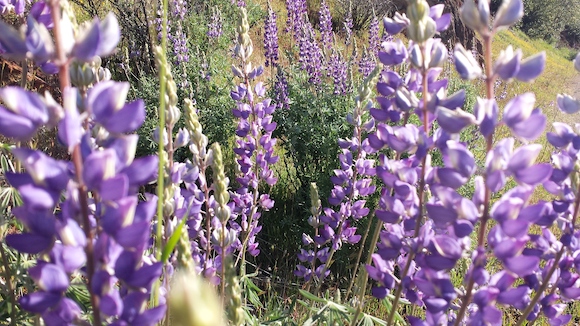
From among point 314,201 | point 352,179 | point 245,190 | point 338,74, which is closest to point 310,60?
point 338,74

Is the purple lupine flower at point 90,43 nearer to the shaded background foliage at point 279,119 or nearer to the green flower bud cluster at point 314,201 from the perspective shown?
the green flower bud cluster at point 314,201

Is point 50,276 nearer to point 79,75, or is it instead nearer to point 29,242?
point 29,242

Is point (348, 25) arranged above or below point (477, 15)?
above

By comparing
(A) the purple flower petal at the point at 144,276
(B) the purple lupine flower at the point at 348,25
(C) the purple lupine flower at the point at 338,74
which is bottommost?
(A) the purple flower petal at the point at 144,276

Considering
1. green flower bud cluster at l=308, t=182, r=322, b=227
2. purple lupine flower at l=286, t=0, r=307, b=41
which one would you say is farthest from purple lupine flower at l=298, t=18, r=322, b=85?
green flower bud cluster at l=308, t=182, r=322, b=227

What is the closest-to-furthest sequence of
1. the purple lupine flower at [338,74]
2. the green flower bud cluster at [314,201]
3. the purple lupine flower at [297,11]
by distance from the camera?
the green flower bud cluster at [314,201] → the purple lupine flower at [338,74] → the purple lupine flower at [297,11]

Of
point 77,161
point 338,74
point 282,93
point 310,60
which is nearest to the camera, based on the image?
point 77,161

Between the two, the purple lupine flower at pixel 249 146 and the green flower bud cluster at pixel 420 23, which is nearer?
the green flower bud cluster at pixel 420 23

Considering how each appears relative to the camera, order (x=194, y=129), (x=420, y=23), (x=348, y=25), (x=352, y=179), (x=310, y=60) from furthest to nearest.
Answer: (x=348, y=25) → (x=310, y=60) → (x=352, y=179) → (x=194, y=129) → (x=420, y=23)

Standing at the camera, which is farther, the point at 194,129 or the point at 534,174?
the point at 194,129

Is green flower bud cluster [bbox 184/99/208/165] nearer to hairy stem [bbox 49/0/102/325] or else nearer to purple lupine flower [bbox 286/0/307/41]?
hairy stem [bbox 49/0/102/325]

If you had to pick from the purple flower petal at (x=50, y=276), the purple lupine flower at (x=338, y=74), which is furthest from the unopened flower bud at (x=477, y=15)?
the purple lupine flower at (x=338, y=74)

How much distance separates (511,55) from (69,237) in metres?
0.85

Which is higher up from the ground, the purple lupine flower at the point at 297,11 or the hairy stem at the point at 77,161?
the purple lupine flower at the point at 297,11
